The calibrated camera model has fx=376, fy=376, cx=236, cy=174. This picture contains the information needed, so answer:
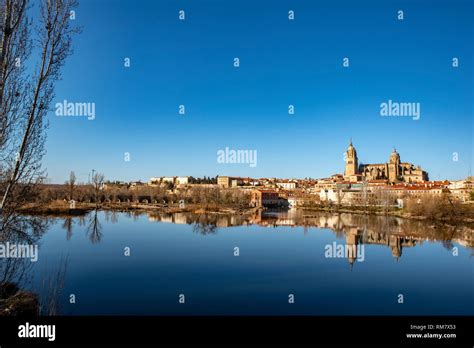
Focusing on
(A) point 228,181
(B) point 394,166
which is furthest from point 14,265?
(A) point 228,181

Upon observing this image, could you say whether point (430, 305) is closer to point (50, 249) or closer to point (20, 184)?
point (20, 184)

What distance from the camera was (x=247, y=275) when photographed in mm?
9336

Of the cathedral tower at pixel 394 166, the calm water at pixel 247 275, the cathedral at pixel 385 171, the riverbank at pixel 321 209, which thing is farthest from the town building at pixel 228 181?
the calm water at pixel 247 275

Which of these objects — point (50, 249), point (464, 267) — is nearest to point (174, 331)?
point (50, 249)

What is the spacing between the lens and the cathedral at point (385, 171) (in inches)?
2657

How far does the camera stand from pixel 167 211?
3275 centimetres

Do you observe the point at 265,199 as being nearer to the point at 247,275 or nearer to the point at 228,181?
the point at 228,181

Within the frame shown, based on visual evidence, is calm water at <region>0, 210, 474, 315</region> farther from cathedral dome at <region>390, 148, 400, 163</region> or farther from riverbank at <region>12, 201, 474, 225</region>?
cathedral dome at <region>390, 148, 400, 163</region>

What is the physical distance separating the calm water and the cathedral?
5490 cm

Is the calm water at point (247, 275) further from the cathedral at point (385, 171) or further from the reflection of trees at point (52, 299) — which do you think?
the cathedral at point (385, 171)

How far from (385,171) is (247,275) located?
223ft

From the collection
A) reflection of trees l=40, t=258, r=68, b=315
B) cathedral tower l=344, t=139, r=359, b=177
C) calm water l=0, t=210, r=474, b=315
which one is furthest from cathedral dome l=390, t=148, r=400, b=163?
reflection of trees l=40, t=258, r=68, b=315

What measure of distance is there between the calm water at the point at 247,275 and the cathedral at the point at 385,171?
5490cm

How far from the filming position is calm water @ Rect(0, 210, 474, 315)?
7012mm
